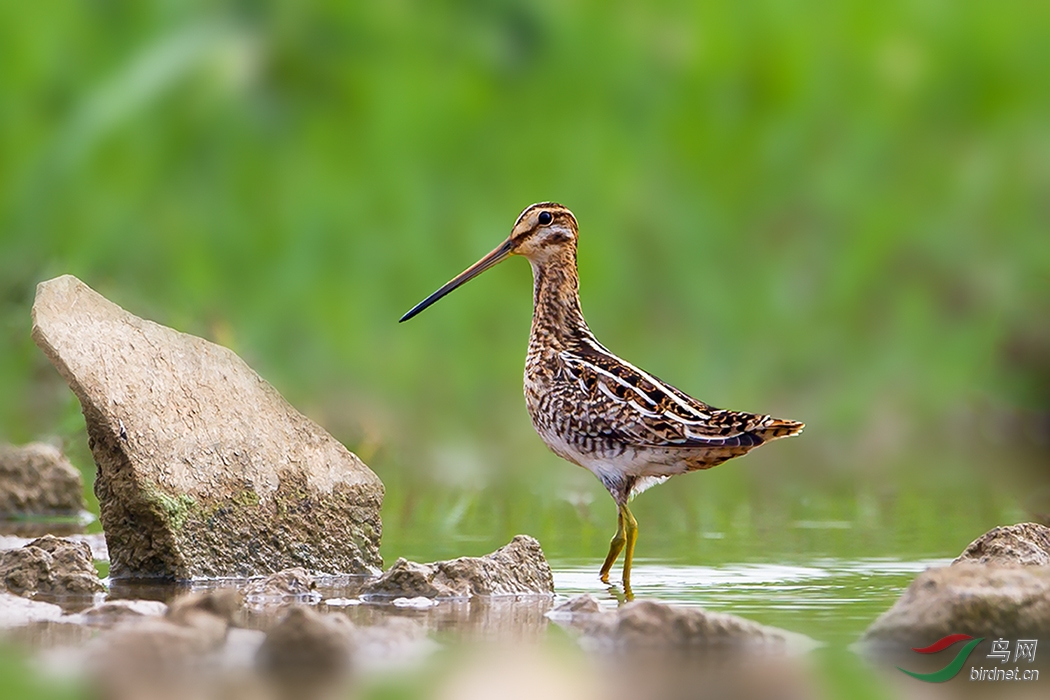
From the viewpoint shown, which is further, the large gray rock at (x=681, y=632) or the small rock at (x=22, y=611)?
the small rock at (x=22, y=611)

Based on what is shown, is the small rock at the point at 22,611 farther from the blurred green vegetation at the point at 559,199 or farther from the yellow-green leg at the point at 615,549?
the blurred green vegetation at the point at 559,199

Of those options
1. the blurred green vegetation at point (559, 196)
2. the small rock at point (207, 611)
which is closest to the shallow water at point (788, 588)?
the small rock at point (207, 611)

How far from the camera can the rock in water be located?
757 cm

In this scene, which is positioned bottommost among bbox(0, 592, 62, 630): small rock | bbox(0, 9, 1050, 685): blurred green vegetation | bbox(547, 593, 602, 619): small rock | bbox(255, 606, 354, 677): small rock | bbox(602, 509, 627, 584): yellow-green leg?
bbox(255, 606, 354, 677): small rock

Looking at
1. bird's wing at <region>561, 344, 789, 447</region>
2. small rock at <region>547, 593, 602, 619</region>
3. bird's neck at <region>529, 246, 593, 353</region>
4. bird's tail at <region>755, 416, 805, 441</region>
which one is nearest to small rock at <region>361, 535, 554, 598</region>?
small rock at <region>547, 593, 602, 619</region>

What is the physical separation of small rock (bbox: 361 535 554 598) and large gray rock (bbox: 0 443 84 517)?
108 inches

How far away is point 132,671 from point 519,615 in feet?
5.35

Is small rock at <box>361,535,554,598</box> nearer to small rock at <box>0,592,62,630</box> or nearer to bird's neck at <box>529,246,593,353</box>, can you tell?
small rock at <box>0,592,62,630</box>

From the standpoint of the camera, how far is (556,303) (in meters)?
8.65

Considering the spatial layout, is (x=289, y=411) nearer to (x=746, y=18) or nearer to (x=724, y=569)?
(x=724, y=569)

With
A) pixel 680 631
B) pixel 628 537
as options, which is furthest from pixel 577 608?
pixel 628 537

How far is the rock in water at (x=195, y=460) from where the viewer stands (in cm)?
757

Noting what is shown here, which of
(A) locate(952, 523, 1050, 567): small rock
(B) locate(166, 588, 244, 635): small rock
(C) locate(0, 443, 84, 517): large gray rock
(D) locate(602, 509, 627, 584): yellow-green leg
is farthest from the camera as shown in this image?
(C) locate(0, 443, 84, 517): large gray rock

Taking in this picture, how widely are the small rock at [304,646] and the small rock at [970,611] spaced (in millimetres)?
1534
